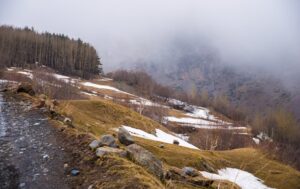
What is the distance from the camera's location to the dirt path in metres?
12.2

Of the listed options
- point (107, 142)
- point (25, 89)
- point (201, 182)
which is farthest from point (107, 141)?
point (25, 89)

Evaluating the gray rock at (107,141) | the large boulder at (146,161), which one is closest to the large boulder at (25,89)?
the gray rock at (107,141)

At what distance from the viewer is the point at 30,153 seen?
582 inches

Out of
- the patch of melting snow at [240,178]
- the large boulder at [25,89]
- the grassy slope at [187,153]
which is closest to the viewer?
the large boulder at [25,89]

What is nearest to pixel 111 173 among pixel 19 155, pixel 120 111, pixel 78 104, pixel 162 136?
pixel 19 155

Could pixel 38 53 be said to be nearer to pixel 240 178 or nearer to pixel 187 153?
pixel 187 153

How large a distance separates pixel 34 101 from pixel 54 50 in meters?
172

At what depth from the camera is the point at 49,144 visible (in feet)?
51.7

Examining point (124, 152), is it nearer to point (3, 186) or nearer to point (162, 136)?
point (3, 186)

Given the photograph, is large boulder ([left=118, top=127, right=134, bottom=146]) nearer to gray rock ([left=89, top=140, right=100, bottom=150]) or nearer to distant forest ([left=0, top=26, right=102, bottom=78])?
gray rock ([left=89, top=140, right=100, bottom=150])

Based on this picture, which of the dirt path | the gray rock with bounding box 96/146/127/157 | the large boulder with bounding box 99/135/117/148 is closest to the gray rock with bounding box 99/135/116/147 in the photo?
the large boulder with bounding box 99/135/117/148

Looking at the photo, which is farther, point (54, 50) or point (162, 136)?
point (54, 50)

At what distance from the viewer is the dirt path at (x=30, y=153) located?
12164mm

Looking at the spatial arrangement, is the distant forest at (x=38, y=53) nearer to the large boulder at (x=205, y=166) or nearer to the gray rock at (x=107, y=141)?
→ the large boulder at (x=205, y=166)
